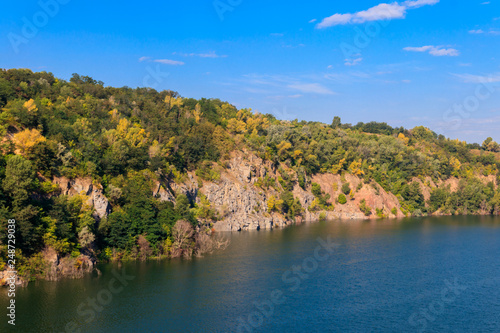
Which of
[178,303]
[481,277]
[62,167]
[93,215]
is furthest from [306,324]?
[62,167]

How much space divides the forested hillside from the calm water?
23.0 feet

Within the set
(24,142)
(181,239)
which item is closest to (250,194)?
(181,239)

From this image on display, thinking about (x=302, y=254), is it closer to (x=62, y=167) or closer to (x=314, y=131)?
(x=62, y=167)


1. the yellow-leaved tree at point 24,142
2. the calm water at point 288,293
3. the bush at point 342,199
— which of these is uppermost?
the yellow-leaved tree at point 24,142

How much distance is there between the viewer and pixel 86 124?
85.2 meters

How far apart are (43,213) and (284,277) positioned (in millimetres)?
36483

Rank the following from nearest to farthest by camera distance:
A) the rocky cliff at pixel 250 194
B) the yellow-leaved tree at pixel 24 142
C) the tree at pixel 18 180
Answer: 1. the tree at pixel 18 180
2. the yellow-leaved tree at pixel 24 142
3. the rocky cliff at pixel 250 194

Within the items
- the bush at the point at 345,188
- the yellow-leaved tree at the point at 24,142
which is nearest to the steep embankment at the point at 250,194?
the bush at the point at 345,188

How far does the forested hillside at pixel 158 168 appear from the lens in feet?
200

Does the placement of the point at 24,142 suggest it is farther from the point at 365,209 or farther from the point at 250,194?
the point at 365,209

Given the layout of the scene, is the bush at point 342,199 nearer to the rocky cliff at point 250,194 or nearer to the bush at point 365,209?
the rocky cliff at point 250,194

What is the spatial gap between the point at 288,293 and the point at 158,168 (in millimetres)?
44539

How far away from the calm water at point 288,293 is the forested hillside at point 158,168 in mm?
7025

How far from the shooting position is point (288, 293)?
55.8m
